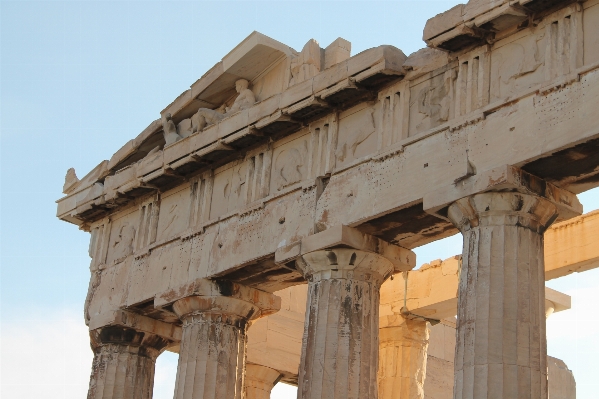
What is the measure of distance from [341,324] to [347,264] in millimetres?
991

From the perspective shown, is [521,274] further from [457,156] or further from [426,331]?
[426,331]

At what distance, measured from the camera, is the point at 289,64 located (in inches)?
848

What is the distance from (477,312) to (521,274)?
811mm

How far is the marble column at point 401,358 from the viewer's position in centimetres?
2495

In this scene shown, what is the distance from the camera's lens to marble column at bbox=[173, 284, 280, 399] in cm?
2148

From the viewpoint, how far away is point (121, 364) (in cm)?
2403

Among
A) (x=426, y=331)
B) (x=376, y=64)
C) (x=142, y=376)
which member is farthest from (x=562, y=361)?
(x=376, y=64)

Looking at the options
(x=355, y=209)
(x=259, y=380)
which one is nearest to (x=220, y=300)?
(x=355, y=209)

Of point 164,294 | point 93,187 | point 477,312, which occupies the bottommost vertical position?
point 477,312

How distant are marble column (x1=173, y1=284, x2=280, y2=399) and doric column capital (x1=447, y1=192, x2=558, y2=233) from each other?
6.09m

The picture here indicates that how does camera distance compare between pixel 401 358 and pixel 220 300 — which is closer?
pixel 220 300

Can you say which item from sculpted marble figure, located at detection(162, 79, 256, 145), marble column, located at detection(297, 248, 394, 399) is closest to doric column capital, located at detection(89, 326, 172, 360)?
sculpted marble figure, located at detection(162, 79, 256, 145)

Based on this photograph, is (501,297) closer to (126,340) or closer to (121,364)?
(126,340)

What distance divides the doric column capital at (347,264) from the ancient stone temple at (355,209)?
1.1 inches
